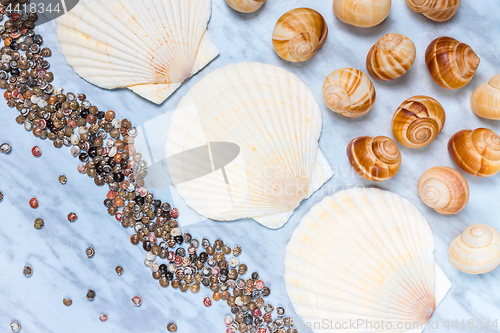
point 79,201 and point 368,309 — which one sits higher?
point 79,201

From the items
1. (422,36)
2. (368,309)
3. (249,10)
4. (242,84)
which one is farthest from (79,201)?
(422,36)

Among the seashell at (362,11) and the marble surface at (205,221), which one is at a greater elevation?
the seashell at (362,11)

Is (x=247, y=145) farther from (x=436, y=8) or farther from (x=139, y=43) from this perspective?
(x=436, y=8)

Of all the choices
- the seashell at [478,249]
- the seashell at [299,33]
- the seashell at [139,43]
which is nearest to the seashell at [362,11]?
the seashell at [299,33]

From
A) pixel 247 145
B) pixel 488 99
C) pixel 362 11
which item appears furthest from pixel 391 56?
pixel 247 145

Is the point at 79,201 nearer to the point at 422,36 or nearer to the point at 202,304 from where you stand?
the point at 202,304

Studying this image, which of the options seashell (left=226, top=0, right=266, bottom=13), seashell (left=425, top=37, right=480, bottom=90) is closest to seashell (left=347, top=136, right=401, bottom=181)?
seashell (left=425, top=37, right=480, bottom=90)

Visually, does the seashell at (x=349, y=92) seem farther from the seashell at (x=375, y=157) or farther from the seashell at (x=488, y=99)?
the seashell at (x=488, y=99)

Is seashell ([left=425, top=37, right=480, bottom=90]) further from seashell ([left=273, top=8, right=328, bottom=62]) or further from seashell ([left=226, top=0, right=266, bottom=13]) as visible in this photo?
seashell ([left=226, top=0, right=266, bottom=13])

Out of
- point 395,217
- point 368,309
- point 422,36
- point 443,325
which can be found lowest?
point 443,325
